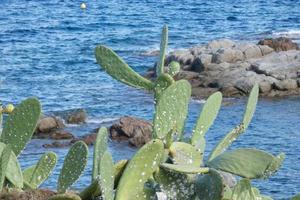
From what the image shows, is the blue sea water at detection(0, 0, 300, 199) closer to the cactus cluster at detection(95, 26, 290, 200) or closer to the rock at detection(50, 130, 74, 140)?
the rock at detection(50, 130, 74, 140)

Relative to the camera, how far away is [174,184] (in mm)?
2418

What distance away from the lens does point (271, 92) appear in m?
32.0

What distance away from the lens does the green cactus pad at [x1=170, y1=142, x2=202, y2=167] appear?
2477 millimetres

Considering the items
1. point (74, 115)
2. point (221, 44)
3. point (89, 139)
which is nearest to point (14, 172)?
point (89, 139)

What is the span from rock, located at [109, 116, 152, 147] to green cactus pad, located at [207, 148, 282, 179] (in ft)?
74.5

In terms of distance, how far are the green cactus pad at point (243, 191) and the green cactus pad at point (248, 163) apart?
124 mm

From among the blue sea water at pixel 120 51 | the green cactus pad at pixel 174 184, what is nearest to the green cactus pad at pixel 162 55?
the green cactus pad at pixel 174 184

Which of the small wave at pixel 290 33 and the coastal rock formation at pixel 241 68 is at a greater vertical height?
the coastal rock formation at pixel 241 68

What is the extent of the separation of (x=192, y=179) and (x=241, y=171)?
0.51ft

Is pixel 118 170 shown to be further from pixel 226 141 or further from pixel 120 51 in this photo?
pixel 120 51

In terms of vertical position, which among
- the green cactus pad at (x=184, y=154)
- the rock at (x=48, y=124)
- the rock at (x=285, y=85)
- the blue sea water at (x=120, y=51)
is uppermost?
the green cactus pad at (x=184, y=154)

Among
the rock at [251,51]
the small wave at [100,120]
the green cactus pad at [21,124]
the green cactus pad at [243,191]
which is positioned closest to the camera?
the green cactus pad at [243,191]

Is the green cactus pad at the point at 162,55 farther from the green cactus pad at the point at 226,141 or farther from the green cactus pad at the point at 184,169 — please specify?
the green cactus pad at the point at 184,169

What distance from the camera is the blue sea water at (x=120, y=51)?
25.2 m
